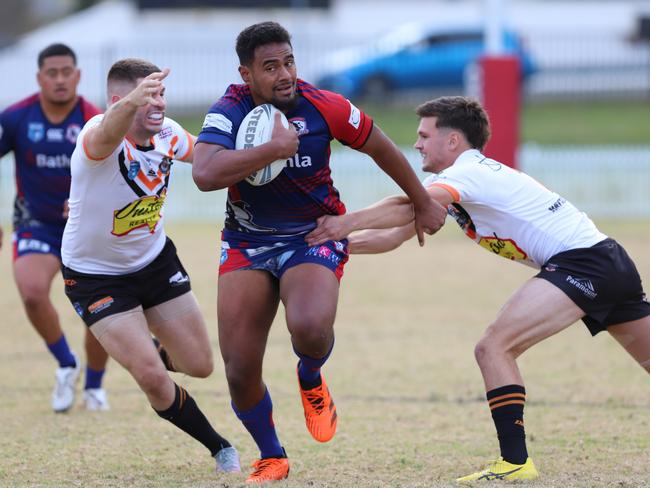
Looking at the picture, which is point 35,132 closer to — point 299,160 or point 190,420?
point 190,420

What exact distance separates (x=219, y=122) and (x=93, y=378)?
127 inches

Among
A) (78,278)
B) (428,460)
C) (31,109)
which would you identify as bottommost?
(428,460)

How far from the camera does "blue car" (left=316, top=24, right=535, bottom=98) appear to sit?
2714 cm

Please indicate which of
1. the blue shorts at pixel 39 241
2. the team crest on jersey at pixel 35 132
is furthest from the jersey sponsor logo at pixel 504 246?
the team crest on jersey at pixel 35 132

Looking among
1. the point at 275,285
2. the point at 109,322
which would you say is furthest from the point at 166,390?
the point at 275,285

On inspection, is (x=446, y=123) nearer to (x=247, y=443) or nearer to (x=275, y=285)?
(x=275, y=285)

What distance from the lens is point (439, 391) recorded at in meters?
8.48

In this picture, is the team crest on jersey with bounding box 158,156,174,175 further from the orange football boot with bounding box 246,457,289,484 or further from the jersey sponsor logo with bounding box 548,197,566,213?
the jersey sponsor logo with bounding box 548,197,566,213

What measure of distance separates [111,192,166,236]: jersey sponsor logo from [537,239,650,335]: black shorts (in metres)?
2.19

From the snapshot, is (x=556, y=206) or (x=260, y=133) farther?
(x=556, y=206)

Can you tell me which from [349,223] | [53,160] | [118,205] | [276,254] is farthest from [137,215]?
[53,160]

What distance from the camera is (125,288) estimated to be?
243 inches

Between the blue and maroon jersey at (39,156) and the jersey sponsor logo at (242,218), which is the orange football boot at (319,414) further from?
the blue and maroon jersey at (39,156)

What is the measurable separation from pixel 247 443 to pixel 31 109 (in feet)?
10.1
